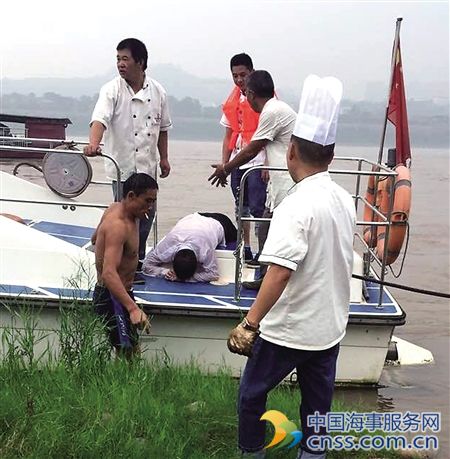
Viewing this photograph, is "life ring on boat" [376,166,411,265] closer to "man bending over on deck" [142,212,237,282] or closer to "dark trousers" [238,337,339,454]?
"man bending over on deck" [142,212,237,282]

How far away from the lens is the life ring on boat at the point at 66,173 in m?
7.08

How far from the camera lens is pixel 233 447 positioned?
12.3 ft

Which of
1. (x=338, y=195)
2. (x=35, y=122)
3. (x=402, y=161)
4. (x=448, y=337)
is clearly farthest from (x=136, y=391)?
(x=35, y=122)

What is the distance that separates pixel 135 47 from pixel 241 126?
1.43m

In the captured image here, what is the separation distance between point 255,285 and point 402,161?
188cm

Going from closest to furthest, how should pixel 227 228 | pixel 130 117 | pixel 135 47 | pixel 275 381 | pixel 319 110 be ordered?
pixel 319 110, pixel 275 381, pixel 135 47, pixel 130 117, pixel 227 228

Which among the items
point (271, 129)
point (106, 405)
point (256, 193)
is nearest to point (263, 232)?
point (256, 193)

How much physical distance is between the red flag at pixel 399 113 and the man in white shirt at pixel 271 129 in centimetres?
148

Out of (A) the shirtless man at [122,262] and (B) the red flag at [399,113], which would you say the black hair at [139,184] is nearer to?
(A) the shirtless man at [122,262]

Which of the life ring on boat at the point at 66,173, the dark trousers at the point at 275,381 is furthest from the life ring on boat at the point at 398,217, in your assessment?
the life ring on boat at the point at 66,173

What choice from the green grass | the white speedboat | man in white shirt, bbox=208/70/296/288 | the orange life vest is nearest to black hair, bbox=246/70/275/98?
man in white shirt, bbox=208/70/296/288

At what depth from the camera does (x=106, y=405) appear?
3836 mm

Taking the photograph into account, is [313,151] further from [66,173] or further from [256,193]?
[66,173]

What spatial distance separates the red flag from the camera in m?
6.44
